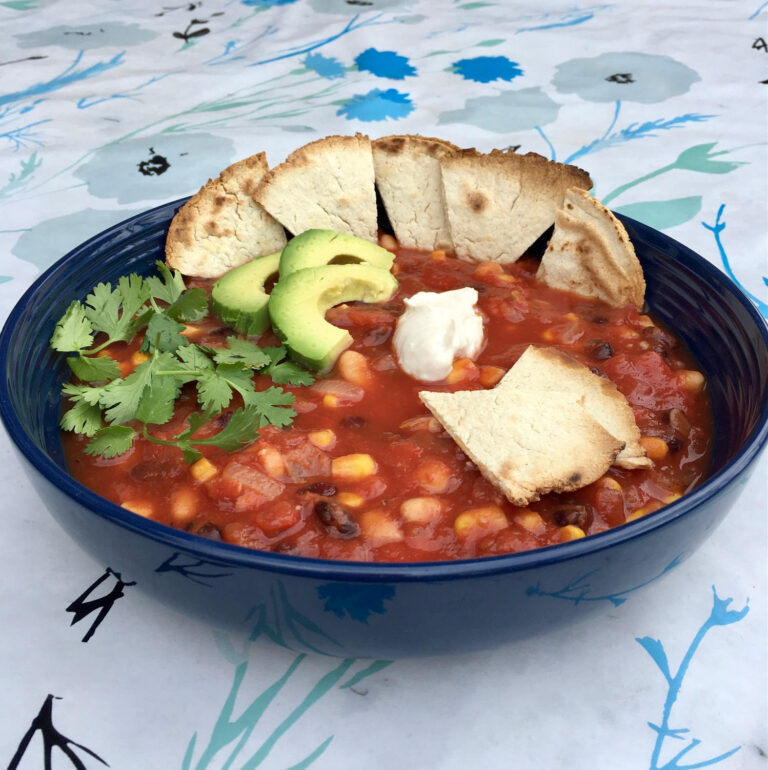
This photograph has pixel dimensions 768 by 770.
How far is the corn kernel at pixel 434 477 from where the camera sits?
2.84 m

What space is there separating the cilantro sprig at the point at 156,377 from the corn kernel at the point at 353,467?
260 mm

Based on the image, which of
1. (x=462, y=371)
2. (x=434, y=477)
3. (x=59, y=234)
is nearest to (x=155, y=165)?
(x=59, y=234)

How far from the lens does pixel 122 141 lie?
609cm

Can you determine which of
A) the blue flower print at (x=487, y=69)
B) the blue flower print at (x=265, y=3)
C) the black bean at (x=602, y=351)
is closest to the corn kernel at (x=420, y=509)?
the black bean at (x=602, y=351)

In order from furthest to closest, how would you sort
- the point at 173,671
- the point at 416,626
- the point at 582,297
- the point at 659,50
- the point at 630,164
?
1. the point at 659,50
2. the point at 630,164
3. the point at 582,297
4. the point at 173,671
5. the point at 416,626

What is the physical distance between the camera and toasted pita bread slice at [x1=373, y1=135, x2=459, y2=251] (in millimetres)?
4211

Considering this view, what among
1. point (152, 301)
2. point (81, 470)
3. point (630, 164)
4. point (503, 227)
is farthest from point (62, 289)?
point (630, 164)

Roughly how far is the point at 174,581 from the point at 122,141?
4.43 meters

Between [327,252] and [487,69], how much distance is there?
153 inches

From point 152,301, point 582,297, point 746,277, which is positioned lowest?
point 746,277

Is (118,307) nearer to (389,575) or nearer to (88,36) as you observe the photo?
(389,575)

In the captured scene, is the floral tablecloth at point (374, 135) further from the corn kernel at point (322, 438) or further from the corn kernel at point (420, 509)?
the corn kernel at point (322, 438)

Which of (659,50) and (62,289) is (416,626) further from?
(659,50)

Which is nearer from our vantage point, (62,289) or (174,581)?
(174,581)
